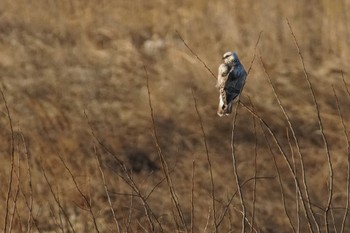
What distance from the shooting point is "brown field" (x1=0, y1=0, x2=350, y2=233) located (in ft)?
32.2

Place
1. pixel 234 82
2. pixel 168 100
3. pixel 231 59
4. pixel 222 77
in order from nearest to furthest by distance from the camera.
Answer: pixel 234 82, pixel 222 77, pixel 231 59, pixel 168 100

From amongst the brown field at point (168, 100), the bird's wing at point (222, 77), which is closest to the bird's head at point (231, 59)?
the bird's wing at point (222, 77)

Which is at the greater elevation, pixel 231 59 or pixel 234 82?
pixel 231 59

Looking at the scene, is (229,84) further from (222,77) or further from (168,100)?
Answer: (168,100)

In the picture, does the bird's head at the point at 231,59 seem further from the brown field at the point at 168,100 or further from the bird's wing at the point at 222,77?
the brown field at the point at 168,100

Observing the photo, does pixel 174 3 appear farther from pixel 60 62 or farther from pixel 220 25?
pixel 60 62

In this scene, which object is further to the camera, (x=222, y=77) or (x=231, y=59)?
(x=231, y=59)

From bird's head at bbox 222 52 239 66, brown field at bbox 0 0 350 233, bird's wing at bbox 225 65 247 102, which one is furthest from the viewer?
brown field at bbox 0 0 350 233

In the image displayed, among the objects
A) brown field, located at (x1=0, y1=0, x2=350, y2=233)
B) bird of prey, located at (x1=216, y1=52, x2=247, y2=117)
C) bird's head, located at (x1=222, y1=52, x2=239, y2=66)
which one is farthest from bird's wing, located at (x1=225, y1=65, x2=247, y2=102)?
brown field, located at (x1=0, y1=0, x2=350, y2=233)

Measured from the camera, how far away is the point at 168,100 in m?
10.8

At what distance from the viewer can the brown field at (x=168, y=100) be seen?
9.81m

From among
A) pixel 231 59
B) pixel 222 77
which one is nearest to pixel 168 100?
pixel 231 59

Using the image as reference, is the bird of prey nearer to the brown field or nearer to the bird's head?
the bird's head

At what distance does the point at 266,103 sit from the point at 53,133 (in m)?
2.40
